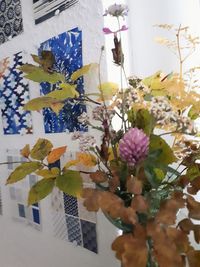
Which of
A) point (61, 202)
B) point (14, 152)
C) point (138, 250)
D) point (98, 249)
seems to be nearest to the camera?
point (138, 250)

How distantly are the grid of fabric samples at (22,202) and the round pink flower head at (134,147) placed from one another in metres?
0.71

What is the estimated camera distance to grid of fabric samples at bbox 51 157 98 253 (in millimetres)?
841

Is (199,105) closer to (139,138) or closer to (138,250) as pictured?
(139,138)

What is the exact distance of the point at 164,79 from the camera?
1.95 feet

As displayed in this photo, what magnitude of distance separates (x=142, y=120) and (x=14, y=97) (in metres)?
0.72

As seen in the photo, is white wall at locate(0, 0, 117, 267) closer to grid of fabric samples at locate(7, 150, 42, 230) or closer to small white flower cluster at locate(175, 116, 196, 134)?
grid of fabric samples at locate(7, 150, 42, 230)

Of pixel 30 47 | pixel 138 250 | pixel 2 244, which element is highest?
pixel 30 47

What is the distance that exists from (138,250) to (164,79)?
38 cm

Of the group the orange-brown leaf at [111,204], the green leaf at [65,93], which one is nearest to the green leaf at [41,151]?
the green leaf at [65,93]

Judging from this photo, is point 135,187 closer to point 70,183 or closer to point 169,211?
point 169,211

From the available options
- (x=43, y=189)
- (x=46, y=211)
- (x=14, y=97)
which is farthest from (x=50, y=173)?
(x=14, y=97)

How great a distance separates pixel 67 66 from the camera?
0.85 metres

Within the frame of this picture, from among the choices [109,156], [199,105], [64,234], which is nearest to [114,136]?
[109,156]

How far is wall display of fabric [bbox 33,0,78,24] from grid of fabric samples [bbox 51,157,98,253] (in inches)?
22.7
